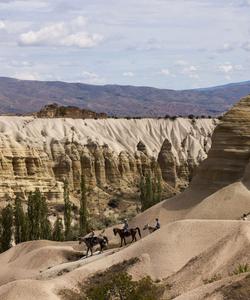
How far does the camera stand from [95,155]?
107m

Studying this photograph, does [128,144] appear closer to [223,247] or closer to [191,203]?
[191,203]

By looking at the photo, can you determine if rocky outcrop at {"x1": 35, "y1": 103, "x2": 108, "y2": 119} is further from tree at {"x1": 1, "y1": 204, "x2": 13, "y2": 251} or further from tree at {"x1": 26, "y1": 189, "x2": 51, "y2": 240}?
tree at {"x1": 1, "y1": 204, "x2": 13, "y2": 251}

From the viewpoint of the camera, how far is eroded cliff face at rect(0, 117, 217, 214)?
85.8 meters

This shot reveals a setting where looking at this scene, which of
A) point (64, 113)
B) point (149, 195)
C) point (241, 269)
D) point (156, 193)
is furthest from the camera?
point (64, 113)

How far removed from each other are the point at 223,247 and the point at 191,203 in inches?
653

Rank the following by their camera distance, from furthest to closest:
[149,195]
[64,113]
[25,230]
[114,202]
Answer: [64,113] → [114,202] → [149,195] → [25,230]

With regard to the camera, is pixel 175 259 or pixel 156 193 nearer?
pixel 175 259

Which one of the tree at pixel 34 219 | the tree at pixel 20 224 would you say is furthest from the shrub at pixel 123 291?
the tree at pixel 34 219

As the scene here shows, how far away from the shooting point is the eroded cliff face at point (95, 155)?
85.8 meters

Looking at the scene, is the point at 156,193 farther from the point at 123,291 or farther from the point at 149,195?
the point at 123,291

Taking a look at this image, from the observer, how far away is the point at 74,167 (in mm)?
100750

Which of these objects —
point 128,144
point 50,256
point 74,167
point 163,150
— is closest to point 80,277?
point 50,256

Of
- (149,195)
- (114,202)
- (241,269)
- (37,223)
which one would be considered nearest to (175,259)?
(241,269)

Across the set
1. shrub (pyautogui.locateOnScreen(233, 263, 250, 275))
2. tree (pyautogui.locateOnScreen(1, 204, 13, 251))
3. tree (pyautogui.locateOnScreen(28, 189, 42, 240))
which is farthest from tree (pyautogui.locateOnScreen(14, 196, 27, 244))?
shrub (pyautogui.locateOnScreen(233, 263, 250, 275))
